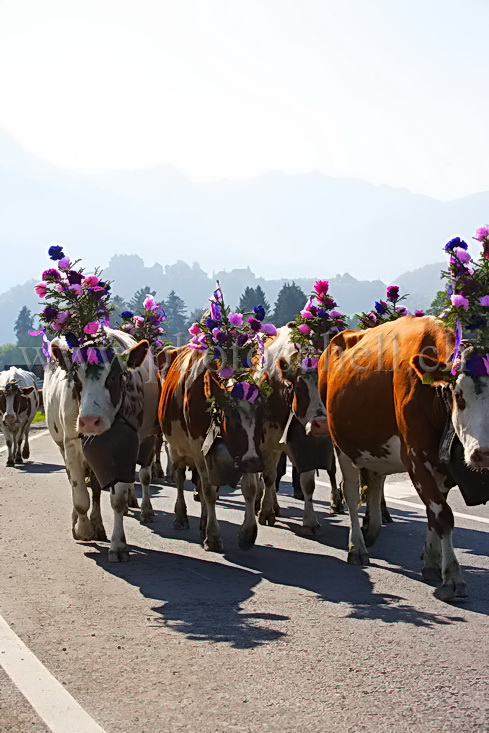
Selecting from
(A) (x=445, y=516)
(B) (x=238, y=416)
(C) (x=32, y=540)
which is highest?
(B) (x=238, y=416)

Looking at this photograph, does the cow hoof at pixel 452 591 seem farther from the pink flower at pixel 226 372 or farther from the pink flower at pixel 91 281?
the pink flower at pixel 91 281

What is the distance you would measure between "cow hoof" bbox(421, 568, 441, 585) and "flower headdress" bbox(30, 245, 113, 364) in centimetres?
416

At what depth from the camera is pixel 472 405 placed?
7160 millimetres

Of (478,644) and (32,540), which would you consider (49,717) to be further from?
(32,540)

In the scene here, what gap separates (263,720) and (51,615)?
9.25ft

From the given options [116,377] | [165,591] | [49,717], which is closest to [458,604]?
[165,591]

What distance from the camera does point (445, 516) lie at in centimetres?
776

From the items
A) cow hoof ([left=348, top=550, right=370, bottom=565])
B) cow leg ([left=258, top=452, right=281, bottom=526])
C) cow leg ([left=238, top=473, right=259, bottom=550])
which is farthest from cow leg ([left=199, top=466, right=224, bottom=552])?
cow leg ([left=258, top=452, right=281, bottom=526])

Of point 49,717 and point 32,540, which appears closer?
point 49,717

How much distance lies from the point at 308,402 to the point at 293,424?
0.44m

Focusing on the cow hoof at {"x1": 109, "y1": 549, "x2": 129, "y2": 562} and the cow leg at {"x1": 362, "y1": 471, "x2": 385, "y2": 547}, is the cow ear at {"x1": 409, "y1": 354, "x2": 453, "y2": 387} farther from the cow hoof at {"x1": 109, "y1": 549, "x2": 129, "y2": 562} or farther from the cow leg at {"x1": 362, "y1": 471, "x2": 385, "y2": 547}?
the cow hoof at {"x1": 109, "y1": 549, "x2": 129, "y2": 562}

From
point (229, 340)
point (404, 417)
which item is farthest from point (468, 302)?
point (229, 340)

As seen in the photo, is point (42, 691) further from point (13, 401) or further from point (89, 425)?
point (13, 401)

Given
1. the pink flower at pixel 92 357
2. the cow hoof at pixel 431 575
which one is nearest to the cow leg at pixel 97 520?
the pink flower at pixel 92 357
